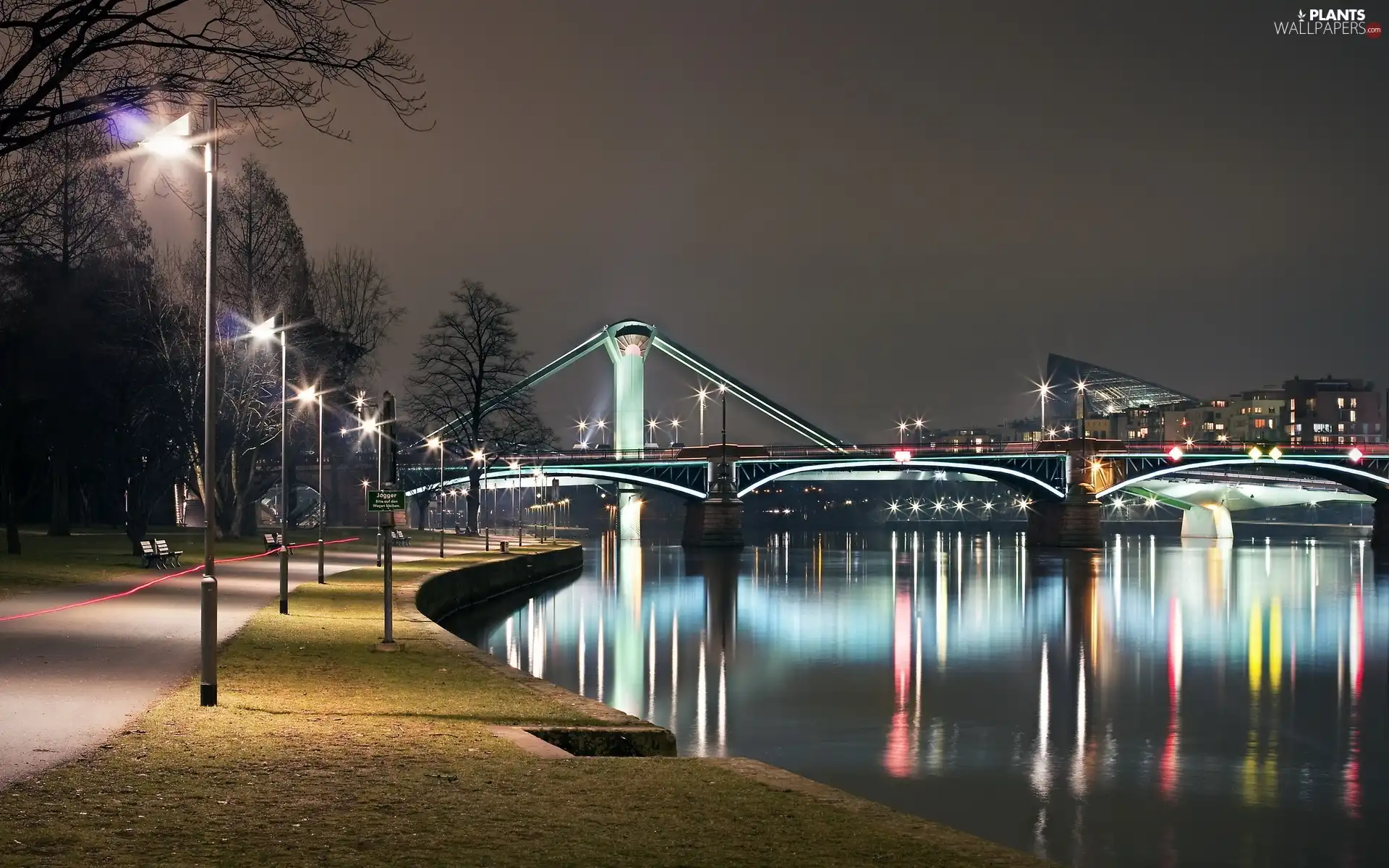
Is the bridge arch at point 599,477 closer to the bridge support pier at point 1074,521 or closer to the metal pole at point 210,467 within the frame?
the bridge support pier at point 1074,521

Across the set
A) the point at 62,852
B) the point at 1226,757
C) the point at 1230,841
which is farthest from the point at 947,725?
the point at 62,852

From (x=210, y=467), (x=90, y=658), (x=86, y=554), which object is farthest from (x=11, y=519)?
(x=210, y=467)

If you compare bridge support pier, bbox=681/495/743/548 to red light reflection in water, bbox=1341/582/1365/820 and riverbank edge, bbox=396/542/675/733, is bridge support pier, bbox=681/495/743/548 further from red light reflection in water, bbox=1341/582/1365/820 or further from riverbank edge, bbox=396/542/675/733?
red light reflection in water, bbox=1341/582/1365/820

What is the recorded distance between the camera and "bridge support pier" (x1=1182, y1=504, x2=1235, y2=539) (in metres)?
162

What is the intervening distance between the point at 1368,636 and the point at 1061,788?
31.0 meters

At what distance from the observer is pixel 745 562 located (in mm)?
93000

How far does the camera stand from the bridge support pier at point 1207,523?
162m

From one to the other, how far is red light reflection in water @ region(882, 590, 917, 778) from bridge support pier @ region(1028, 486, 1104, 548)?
5871 cm

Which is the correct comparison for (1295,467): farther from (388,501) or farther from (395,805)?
(395,805)

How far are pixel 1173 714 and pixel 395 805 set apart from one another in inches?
839

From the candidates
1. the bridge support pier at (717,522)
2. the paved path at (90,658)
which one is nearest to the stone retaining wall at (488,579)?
the paved path at (90,658)

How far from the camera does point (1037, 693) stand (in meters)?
32.5

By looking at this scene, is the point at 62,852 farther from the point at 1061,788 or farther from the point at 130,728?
the point at 1061,788

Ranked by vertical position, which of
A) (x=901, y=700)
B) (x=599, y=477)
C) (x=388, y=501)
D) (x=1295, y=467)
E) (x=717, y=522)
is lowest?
(x=901, y=700)
